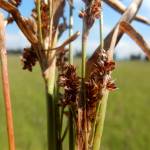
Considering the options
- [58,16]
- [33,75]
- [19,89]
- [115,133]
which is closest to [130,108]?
[115,133]

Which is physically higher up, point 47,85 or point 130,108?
point 47,85

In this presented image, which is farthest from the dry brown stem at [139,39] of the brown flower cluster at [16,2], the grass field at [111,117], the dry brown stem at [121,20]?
the grass field at [111,117]

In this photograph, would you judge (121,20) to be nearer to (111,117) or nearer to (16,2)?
(16,2)

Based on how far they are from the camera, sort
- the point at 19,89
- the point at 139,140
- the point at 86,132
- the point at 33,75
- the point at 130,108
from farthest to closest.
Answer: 1. the point at 33,75
2. the point at 19,89
3. the point at 130,108
4. the point at 139,140
5. the point at 86,132

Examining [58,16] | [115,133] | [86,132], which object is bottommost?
[115,133]

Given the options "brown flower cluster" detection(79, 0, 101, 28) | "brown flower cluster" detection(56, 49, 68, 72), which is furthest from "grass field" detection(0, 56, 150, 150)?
"brown flower cluster" detection(79, 0, 101, 28)

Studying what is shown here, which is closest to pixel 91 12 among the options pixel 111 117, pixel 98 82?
pixel 98 82

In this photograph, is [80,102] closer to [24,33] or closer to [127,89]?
[24,33]

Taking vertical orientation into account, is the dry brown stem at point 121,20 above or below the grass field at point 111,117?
above

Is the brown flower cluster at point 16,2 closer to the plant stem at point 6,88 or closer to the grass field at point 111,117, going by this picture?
the plant stem at point 6,88
